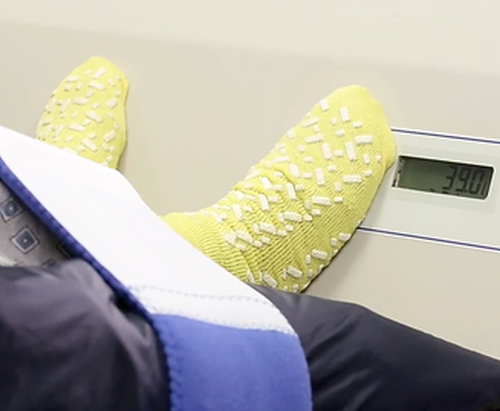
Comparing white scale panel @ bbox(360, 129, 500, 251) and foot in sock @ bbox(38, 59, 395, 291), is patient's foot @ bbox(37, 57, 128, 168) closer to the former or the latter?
foot in sock @ bbox(38, 59, 395, 291)

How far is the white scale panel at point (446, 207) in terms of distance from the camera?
67 centimetres

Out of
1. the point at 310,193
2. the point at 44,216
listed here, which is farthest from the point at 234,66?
the point at 44,216

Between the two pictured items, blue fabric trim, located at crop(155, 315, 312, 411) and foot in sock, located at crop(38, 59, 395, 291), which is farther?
foot in sock, located at crop(38, 59, 395, 291)

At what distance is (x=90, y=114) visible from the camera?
2.67ft

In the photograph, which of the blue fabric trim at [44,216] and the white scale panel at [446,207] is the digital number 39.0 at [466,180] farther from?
the blue fabric trim at [44,216]

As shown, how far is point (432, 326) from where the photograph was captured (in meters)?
0.68

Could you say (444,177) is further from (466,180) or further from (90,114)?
(90,114)

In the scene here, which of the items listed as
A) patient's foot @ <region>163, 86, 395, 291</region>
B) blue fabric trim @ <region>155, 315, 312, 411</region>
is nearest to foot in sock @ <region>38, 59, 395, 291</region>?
patient's foot @ <region>163, 86, 395, 291</region>

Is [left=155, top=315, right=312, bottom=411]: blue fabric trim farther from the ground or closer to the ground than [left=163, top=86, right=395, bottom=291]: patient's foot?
farther from the ground

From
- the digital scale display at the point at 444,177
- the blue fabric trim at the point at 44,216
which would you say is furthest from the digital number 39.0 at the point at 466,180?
the blue fabric trim at the point at 44,216

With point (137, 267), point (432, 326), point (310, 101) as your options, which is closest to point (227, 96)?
point (310, 101)

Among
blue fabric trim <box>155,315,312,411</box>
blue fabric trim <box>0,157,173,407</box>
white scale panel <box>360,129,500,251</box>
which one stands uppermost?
blue fabric trim <box>0,157,173,407</box>

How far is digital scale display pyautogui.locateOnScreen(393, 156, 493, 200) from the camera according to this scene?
681 millimetres

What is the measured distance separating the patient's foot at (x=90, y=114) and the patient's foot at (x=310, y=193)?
5.7 inches
